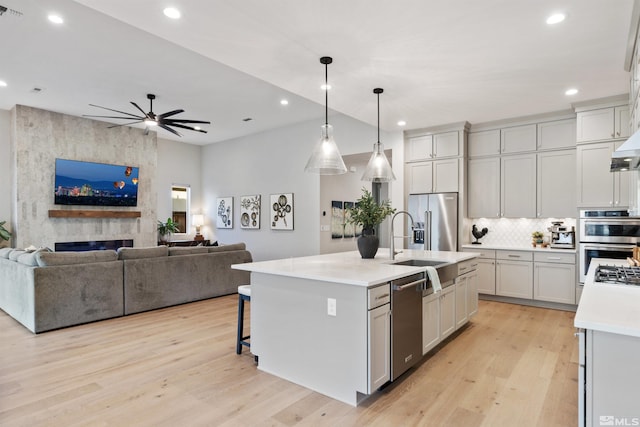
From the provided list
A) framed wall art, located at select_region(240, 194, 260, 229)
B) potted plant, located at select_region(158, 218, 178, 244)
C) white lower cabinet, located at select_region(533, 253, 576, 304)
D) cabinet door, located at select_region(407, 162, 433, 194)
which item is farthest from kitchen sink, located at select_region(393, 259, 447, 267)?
potted plant, located at select_region(158, 218, 178, 244)

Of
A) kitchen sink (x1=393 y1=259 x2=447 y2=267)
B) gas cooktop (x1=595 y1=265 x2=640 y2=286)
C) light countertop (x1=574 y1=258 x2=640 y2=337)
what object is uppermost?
gas cooktop (x1=595 y1=265 x2=640 y2=286)

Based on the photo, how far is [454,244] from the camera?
5.75 metres

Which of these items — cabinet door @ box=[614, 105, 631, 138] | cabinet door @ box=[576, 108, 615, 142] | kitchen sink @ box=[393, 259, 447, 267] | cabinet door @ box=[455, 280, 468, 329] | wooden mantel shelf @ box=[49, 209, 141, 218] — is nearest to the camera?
kitchen sink @ box=[393, 259, 447, 267]

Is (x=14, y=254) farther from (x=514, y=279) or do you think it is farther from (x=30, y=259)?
(x=514, y=279)

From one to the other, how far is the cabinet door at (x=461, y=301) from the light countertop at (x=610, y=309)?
1.61m

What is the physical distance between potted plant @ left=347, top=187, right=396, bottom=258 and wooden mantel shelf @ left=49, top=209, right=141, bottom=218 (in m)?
6.13

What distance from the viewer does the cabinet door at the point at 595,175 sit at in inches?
182

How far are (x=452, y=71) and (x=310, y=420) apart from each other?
11.5 ft

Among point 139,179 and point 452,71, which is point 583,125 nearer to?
point 452,71

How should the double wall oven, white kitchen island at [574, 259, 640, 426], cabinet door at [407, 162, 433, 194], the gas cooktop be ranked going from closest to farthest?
white kitchen island at [574, 259, 640, 426], the gas cooktop, the double wall oven, cabinet door at [407, 162, 433, 194]

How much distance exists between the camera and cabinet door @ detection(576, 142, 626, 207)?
15.2 feet

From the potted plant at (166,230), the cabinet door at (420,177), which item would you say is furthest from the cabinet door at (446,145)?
the potted plant at (166,230)

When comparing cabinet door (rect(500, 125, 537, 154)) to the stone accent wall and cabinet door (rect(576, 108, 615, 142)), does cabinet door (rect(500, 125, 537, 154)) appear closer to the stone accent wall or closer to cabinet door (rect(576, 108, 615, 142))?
cabinet door (rect(576, 108, 615, 142))

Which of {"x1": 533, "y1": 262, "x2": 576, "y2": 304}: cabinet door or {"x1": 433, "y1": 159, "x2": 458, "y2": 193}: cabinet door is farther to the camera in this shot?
{"x1": 433, "y1": 159, "x2": 458, "y2": 193}: cabinet door
